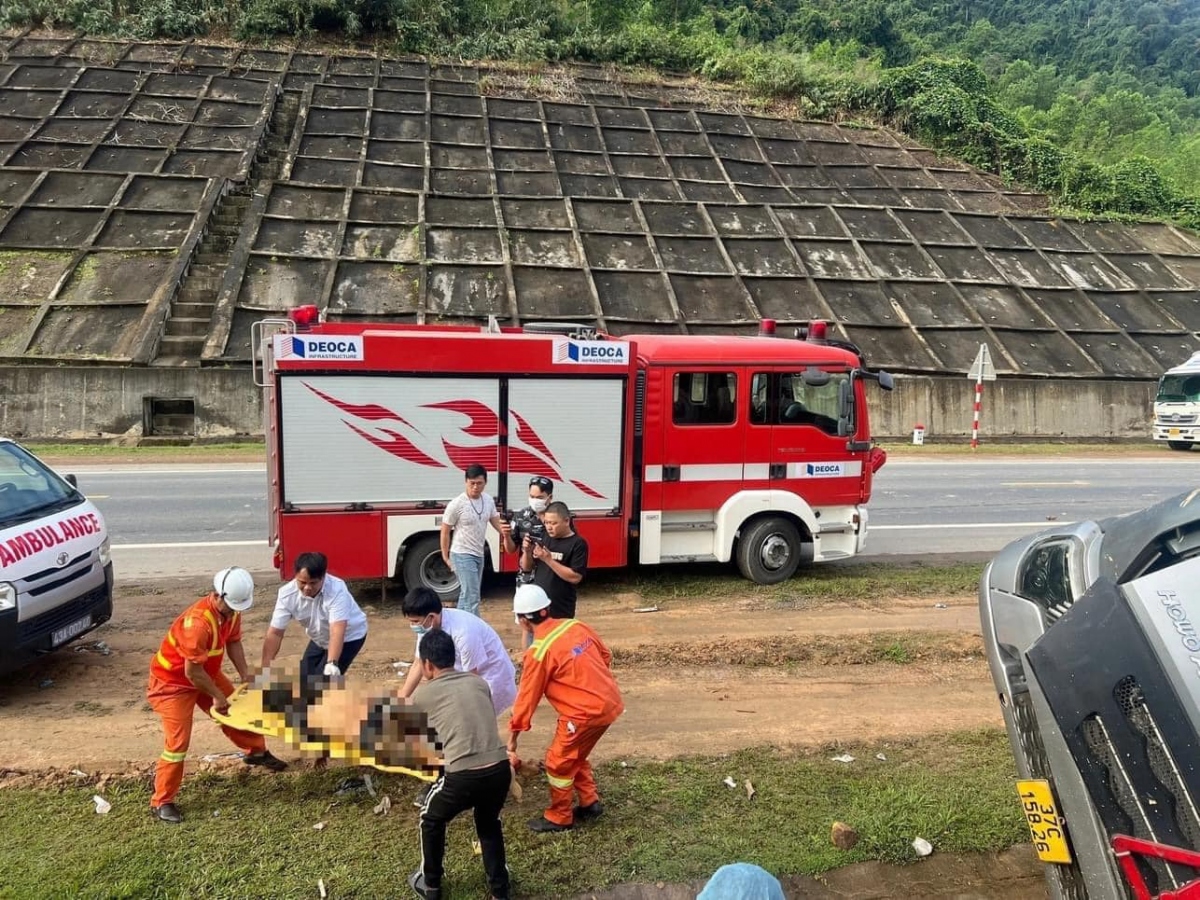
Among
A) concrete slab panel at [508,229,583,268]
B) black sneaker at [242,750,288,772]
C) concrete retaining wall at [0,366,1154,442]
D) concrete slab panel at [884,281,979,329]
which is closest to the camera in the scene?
black sneaker at [242,750,288,772]

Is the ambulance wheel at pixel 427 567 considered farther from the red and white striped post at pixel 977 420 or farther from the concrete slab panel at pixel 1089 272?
the concrete slab panel at pixel 1089 272

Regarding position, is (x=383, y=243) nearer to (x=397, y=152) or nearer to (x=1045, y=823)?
(x=397, y=152)

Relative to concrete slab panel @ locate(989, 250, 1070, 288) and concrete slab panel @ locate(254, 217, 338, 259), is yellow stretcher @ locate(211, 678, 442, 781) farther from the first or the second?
concrete slab panel @ locate(989, 250, 1070, 288)

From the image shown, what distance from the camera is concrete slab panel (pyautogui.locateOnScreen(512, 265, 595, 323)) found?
22.5m

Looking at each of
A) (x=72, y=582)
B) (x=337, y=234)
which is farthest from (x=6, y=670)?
(x=337, y=234)

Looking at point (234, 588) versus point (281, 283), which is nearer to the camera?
point (234, 588)

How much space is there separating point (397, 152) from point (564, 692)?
91.9 ft

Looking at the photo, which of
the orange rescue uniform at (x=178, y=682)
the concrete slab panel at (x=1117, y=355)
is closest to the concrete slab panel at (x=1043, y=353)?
the concrete slab panel at (x=1117, y=355)

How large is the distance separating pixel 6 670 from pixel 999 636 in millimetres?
6649

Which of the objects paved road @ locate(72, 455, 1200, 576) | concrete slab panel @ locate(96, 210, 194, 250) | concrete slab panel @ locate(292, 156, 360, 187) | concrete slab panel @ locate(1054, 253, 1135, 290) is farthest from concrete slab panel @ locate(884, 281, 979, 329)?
concrete slab panel @ locate(96, 210, 194, 250)

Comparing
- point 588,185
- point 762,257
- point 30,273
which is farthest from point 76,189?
point 762,257

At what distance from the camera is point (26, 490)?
6.91 metres

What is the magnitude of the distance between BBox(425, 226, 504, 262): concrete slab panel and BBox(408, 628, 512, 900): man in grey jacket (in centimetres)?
2074

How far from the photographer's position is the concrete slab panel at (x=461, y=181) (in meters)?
27.1
